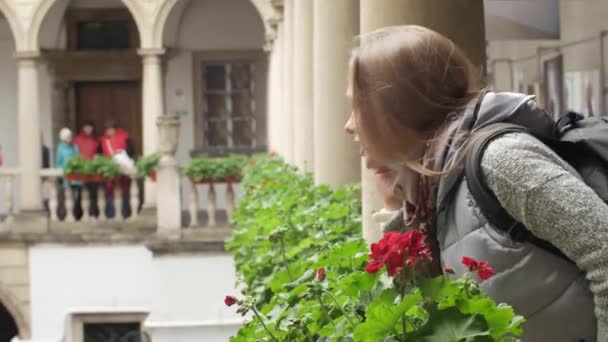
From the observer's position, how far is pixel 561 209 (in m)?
2.21

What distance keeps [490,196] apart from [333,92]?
220 inches

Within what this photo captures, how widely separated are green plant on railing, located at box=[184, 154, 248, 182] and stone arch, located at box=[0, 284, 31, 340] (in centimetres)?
390

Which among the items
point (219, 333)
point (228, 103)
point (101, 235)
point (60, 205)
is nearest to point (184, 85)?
point (228, 103)

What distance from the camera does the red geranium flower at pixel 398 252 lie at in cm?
219

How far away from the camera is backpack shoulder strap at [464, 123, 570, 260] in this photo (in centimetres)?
231

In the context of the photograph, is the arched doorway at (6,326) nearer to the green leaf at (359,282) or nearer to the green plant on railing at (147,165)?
the green plant on railing at (147,165)

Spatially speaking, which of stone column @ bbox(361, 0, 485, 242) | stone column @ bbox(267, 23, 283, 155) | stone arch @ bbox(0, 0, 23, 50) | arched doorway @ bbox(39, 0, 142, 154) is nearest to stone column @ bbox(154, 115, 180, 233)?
stone column @ bbox(267, 23, 283, 155)

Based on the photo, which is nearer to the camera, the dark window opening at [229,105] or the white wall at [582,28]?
the white wall at [582,28]

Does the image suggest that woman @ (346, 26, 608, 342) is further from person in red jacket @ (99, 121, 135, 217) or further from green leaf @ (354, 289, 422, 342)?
person in red jacket @ (99, 121, 135, 217)

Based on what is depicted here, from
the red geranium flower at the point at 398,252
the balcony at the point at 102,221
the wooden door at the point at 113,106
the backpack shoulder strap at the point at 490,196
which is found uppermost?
the backpack shoulder strap at the point at 490,196

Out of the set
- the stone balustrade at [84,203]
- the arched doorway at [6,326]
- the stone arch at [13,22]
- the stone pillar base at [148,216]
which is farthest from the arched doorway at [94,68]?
the stone pillar base at [148,216]

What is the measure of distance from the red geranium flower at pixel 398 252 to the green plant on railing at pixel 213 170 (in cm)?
1717

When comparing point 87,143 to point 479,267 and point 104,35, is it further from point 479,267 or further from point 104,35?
point 479,267

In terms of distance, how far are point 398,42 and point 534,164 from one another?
343mm
